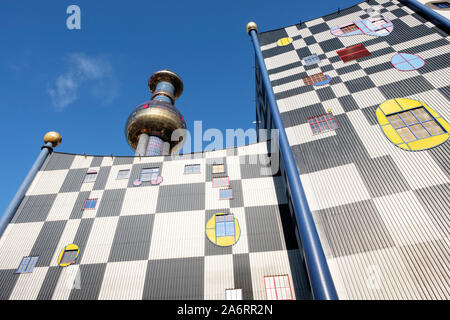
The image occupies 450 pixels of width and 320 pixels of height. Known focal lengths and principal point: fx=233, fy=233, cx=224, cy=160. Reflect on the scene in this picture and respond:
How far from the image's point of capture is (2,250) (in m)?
12.2

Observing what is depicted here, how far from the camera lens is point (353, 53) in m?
14.8

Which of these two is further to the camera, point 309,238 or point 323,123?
point 323,123

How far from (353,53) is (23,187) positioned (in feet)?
73.4

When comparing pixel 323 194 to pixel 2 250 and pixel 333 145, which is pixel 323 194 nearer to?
pixel 333 145

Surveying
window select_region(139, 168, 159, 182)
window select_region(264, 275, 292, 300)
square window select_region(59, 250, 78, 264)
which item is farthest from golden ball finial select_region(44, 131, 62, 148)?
window select_region(264, 275, 292, 300)

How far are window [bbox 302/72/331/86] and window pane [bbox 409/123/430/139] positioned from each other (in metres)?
5.37

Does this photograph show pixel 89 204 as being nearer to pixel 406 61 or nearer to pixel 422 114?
pixel 422 114

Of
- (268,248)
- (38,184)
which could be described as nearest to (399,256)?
(268,248)

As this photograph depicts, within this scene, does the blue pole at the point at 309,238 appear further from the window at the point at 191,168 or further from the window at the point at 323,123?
the window at the point at 191,168

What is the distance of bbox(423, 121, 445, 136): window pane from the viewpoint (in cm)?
955

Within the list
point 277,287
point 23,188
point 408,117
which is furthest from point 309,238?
point 23,188

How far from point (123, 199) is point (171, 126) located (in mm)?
18790

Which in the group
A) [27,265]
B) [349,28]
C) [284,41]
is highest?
[284,41]

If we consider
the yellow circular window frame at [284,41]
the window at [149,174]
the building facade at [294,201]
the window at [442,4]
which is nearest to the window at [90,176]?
the building facade at [294,201]
